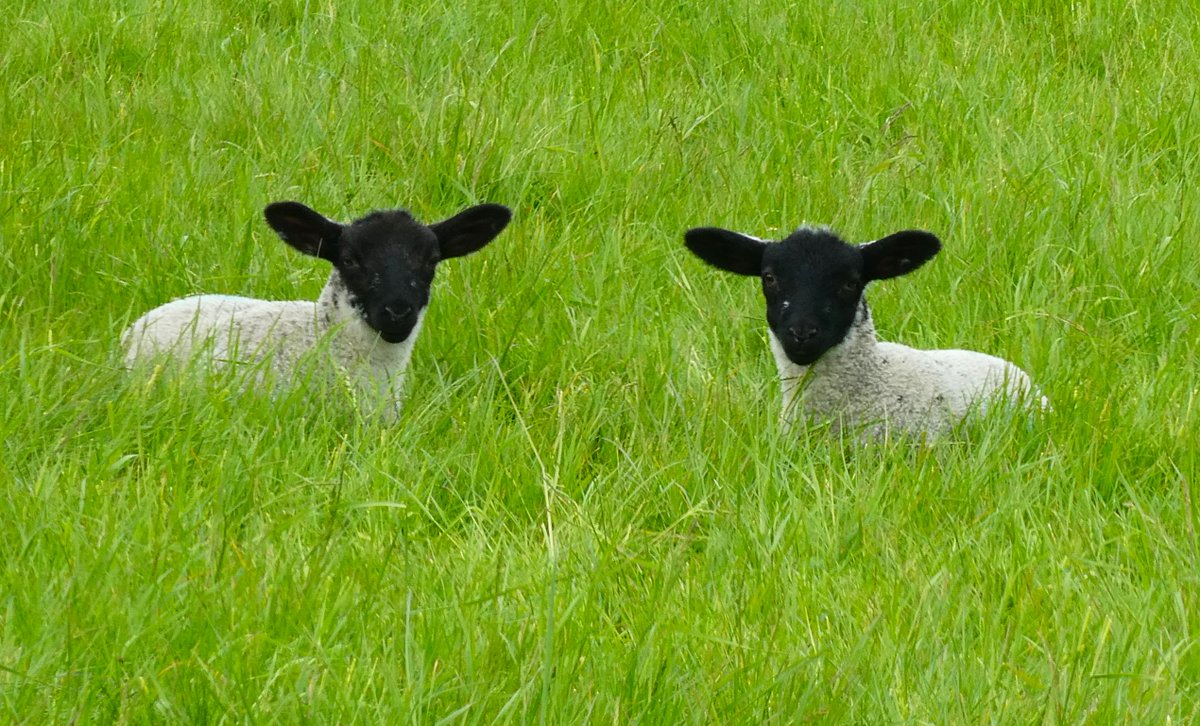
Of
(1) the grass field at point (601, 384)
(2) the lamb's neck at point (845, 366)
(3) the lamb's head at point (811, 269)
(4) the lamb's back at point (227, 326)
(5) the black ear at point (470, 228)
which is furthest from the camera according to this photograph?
(5) the black ear at point (470, 228)

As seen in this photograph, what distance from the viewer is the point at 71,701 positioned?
2.94m

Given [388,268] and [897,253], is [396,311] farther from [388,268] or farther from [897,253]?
[897,253]

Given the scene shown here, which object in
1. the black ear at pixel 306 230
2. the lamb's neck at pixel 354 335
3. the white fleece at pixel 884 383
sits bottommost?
the lamb's neck at pixel 354 335

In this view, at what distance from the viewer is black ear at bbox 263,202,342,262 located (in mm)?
5504

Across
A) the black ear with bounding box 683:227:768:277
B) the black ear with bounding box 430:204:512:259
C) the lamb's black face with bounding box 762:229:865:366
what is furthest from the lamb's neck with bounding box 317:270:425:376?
the lamb's black face with bounding box 762:229:865:366

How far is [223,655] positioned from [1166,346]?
382 centimetres

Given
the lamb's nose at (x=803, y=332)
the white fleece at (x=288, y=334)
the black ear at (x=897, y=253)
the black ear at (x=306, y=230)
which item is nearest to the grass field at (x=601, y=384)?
the white fleece at (x=288, y=334)

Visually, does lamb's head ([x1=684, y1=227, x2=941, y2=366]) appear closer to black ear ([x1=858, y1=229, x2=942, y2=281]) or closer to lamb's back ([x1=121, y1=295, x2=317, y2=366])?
black ear ([x1=858, y1=229, x2=942, y2=281])

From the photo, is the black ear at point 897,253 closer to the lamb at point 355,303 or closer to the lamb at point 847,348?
the lamb at point 847,348

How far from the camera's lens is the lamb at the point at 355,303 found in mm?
5312

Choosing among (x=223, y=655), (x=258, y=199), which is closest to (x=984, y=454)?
(x=223, y=655)


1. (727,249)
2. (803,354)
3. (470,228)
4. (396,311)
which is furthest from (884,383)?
(396,311)

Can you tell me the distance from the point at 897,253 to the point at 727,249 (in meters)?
0.59

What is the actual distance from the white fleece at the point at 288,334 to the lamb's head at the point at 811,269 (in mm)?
1133
